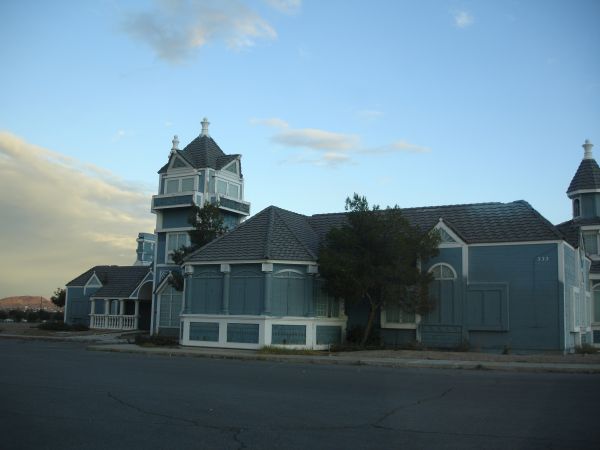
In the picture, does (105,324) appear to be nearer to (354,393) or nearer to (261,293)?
(261,293)

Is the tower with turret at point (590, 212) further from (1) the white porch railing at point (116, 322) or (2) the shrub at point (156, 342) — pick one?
(1) the white porch railing at point (116, 322)

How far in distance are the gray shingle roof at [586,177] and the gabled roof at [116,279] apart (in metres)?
30.7

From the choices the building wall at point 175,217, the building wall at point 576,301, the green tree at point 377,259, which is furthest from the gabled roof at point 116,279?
the building wall at point 576,301

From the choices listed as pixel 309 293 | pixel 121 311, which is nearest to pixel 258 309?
pixel 309 293

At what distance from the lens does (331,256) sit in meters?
27.7

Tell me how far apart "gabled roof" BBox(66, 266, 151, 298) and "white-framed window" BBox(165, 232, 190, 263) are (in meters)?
8.97

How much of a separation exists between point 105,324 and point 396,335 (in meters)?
26.4

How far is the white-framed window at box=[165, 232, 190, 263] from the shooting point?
38972mm

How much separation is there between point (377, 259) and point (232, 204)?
585 inches

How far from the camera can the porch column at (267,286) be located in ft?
91.2

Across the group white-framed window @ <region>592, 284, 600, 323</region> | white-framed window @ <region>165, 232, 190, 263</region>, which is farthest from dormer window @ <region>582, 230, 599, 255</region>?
white-framed window @ <region>165, 232, 190, 263</region>

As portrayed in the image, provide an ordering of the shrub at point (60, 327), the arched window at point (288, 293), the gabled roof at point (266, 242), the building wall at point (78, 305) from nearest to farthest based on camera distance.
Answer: the arched window at point (288, 293), the gabled roof at point (266, 242), the shrub at point (60, 327), the building wall at point (78, 305)

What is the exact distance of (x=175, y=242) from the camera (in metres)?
39.6

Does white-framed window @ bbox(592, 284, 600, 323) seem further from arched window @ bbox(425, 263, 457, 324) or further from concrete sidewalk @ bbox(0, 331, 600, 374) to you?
concrete sidewalk @ bbox(0, 331, 600, 374)
